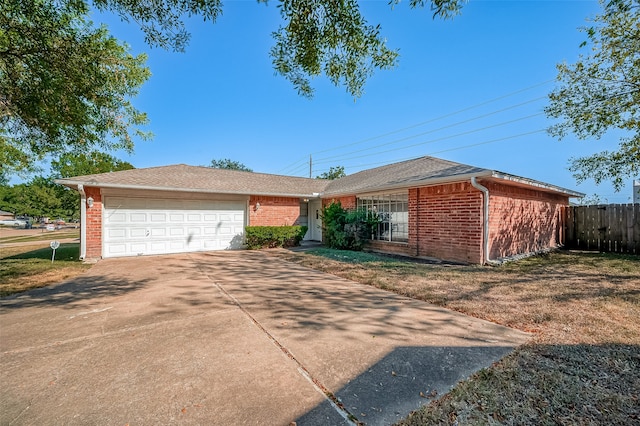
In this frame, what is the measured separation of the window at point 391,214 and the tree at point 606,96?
6.50 m

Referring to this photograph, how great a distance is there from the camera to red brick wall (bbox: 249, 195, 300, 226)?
488 inches

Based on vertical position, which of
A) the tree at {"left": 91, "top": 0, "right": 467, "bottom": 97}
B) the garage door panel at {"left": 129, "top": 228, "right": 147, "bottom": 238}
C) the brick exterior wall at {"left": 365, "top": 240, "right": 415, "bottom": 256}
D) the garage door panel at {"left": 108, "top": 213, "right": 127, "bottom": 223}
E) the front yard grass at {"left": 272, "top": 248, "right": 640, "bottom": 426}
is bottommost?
the front yard grass at {"left": 272, "top": 248, "right": 640, "bottom": 426}

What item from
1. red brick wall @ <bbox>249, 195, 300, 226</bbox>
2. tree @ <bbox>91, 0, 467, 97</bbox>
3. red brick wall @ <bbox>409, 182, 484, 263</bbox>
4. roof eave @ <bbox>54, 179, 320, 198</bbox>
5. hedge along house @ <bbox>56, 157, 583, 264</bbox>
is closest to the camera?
tree @ <bbox>91, 0, 467, 97</bbox>

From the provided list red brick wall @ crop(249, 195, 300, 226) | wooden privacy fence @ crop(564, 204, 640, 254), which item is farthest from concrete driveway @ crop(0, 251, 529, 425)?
wooden privacy fence @ crop(564, 204, 640, 254)

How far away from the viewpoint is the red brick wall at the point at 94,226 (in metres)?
9.13

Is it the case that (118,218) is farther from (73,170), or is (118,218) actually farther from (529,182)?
(73,170)

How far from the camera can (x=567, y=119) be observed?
9812 millimetres

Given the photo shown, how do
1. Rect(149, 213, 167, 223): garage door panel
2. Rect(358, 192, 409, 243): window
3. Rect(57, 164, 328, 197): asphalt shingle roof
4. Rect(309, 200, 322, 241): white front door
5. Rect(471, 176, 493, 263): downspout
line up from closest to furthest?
Rect(471, 176, 493, 263): downspout < Rect(57, 164, 328, 197): asphalt shingle roof < Rect(358, 192, 409, 243): window < Rect(149, 213, 167, 223): garage door panel < Rect(309, 200, 322, 241): white front door

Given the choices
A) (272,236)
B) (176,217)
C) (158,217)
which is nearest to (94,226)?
(158,217)

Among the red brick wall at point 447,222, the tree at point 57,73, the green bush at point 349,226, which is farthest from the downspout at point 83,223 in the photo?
the red brick wall at point 447,222

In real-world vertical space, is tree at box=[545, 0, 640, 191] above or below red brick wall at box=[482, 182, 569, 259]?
above

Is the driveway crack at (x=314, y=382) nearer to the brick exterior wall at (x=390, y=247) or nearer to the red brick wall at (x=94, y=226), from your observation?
the brick exterior wall at (x=390, y=247)

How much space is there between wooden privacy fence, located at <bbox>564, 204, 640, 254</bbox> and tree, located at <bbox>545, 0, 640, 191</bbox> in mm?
1113

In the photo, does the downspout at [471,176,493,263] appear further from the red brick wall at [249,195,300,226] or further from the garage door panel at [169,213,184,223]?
the garage door panel at [169,213,184,223]
